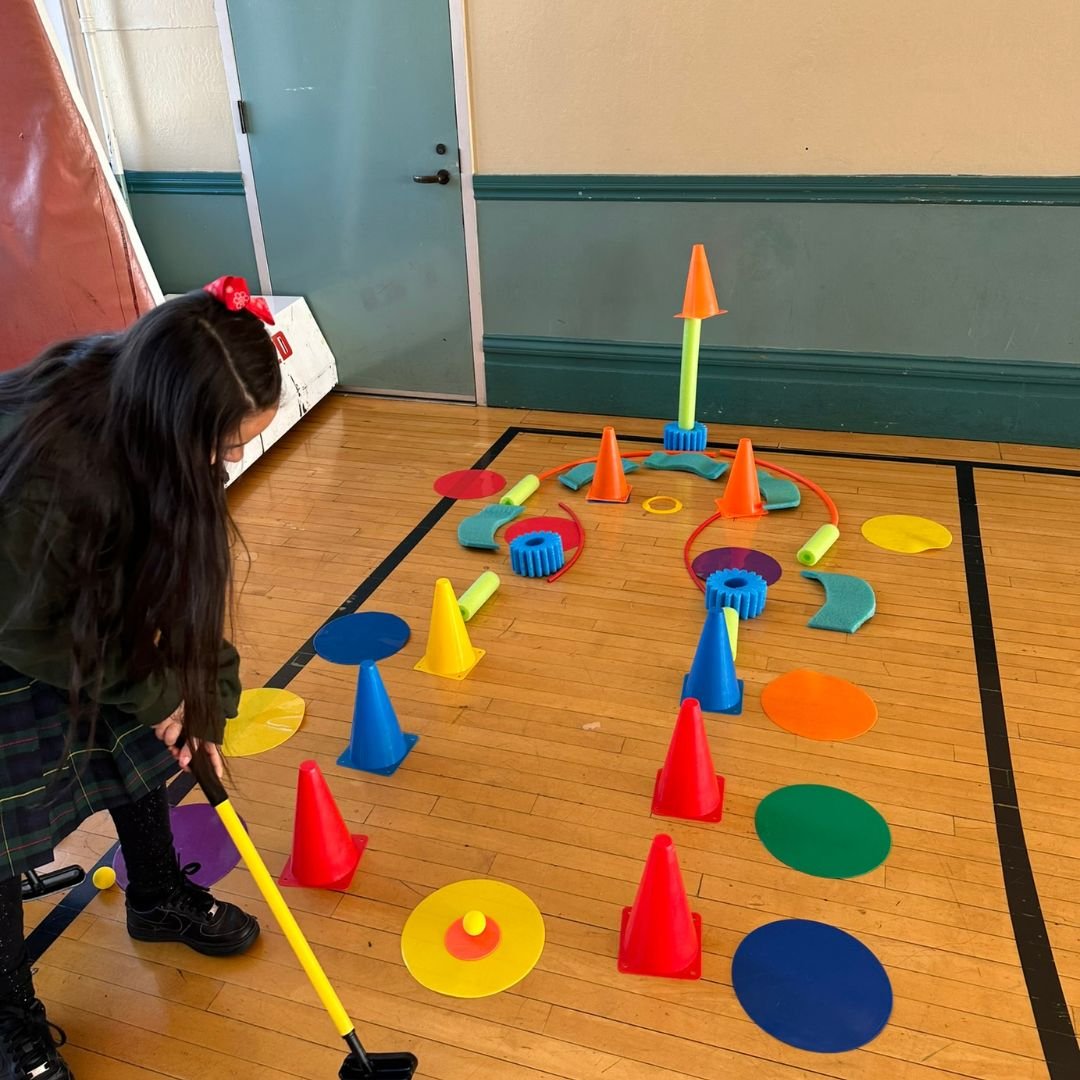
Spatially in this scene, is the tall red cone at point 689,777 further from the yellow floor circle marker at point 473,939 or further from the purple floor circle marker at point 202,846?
the purple floor circle marker at point 202,846

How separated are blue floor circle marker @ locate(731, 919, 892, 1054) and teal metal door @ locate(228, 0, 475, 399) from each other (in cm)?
283

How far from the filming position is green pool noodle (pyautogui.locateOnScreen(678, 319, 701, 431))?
2945mm

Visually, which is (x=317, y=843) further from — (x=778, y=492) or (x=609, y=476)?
(x=778, y=492)

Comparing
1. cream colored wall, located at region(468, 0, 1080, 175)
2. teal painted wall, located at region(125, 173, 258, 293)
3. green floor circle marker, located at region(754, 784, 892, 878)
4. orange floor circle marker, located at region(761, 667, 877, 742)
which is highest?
cream colored wall, located at region(468, 0, 1080, 175)

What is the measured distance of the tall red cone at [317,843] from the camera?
1.69 meters

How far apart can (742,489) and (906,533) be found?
19.7 inches

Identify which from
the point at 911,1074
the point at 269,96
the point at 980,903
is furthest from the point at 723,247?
the point at 911,1074

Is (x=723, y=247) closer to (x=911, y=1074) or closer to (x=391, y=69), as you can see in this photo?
(x=391, y=69)

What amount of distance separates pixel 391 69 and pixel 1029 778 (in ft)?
10.4

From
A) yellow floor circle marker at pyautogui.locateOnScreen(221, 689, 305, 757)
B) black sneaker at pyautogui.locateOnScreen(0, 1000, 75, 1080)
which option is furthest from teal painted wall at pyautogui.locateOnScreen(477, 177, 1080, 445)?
black sneaker at pyautogui.locateOnScreen(0, 1000, 75, 1080)

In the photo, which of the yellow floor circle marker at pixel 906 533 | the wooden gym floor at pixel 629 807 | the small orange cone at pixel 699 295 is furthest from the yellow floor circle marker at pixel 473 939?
the small orange cone at pixel 699 295

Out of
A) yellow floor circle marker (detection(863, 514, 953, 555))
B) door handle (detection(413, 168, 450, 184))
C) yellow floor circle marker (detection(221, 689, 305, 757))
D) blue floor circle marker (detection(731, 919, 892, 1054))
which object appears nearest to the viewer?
blue floor circle marker (detection(731, 919, 892, 1054))

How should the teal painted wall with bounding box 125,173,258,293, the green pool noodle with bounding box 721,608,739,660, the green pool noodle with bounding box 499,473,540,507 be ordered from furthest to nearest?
the teal painted wall with bounding box 125,173,258,293 → the green pool noodle with bounding box 499,473,540,507 → the green pool noodle with bounding box 721,608,739,660

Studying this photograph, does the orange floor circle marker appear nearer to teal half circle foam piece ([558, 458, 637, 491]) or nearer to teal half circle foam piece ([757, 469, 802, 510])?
teal half circle foam piece ([757, 469, 802, 510])
